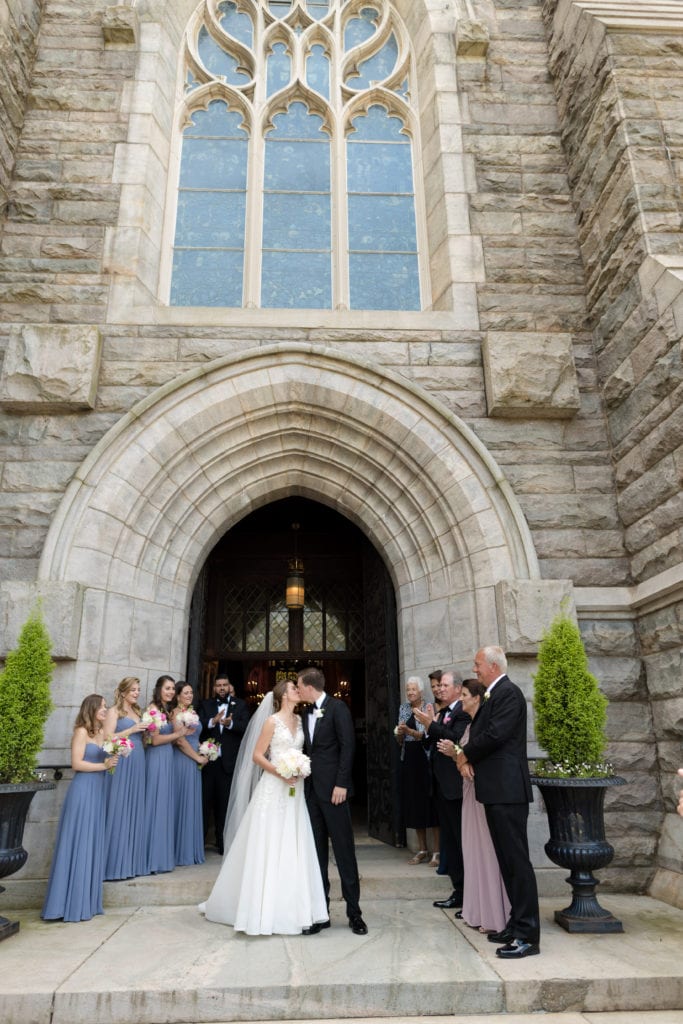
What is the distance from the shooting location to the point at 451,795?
4.63 m

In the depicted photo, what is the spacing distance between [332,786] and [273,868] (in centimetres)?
58

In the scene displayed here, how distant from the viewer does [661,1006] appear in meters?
3.18

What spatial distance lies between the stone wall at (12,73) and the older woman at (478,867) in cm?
632

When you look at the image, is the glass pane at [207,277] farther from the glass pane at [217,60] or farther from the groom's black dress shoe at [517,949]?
the groom's black dress shoe at [517,949]

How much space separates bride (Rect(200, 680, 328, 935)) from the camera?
392 centimetres

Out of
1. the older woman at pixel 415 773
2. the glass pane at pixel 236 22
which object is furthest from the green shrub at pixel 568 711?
the glass pane at pixel 236 22

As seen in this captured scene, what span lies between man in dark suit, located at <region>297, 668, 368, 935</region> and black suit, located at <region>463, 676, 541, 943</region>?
80 centimetres

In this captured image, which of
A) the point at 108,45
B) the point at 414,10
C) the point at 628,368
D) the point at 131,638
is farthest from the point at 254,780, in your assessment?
the point at 414,10

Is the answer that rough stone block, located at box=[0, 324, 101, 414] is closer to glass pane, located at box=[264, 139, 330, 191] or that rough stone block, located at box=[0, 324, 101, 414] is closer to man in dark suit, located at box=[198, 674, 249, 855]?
man in dark suit, located at box=[198, 674, 249, 855]

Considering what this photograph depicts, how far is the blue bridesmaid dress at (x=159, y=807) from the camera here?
5.09 metres

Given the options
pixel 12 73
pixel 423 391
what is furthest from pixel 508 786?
pixel 12 73

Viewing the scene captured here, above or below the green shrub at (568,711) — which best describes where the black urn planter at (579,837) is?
below

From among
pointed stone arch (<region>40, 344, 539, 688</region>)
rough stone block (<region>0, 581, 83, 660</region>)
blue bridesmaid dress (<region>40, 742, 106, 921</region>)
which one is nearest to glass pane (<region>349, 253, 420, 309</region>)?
pointed stone arch (<region>40, 344, 539, 688</region>)

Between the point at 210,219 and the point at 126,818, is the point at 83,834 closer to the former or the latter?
the point at 126,818
